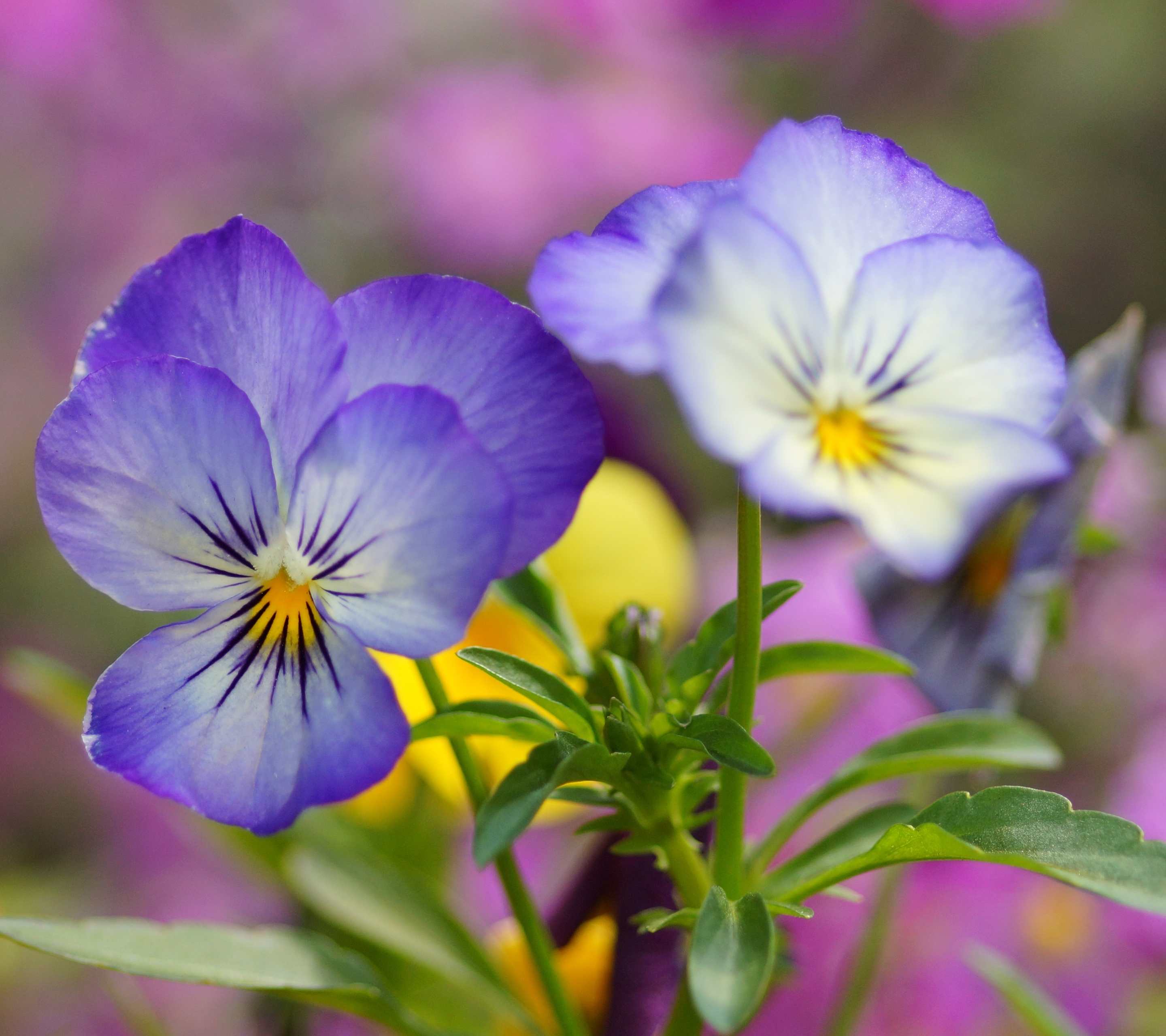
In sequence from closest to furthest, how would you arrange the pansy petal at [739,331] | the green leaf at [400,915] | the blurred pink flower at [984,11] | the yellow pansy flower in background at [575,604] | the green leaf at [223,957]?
the pansy petal at [739,331], the green leaf at [223,957], the green leaf at [400,915], the yellow pansy flower in background at [575,604], the blurred pink flower at [984,11]

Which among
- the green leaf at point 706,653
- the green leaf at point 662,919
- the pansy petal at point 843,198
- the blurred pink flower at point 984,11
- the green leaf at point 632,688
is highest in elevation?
the blurred pink flower at point 984,11

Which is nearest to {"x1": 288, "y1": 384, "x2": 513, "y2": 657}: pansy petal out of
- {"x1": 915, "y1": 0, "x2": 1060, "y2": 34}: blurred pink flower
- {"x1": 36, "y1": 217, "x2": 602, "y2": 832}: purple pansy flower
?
{"x1": 36, "y1": 217, "x2": 602, "y2": 832}: purple pansy flower

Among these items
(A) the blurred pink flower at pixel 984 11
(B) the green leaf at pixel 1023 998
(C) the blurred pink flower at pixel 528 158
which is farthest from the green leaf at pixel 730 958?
(A) the blurred pink flower at pixel 984 11

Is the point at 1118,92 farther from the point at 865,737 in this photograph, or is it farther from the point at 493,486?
the point at 493,486

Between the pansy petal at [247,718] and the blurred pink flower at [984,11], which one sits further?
the blurred pink flower at [984,11]

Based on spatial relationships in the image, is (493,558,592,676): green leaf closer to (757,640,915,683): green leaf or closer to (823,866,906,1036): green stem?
(757,640,915,683): green leaf

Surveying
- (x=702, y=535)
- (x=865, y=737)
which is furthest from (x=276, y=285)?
(x=702, y=535)

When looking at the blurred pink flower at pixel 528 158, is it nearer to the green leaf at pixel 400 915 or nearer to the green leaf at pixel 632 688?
the green leaf at pixel 400 915
